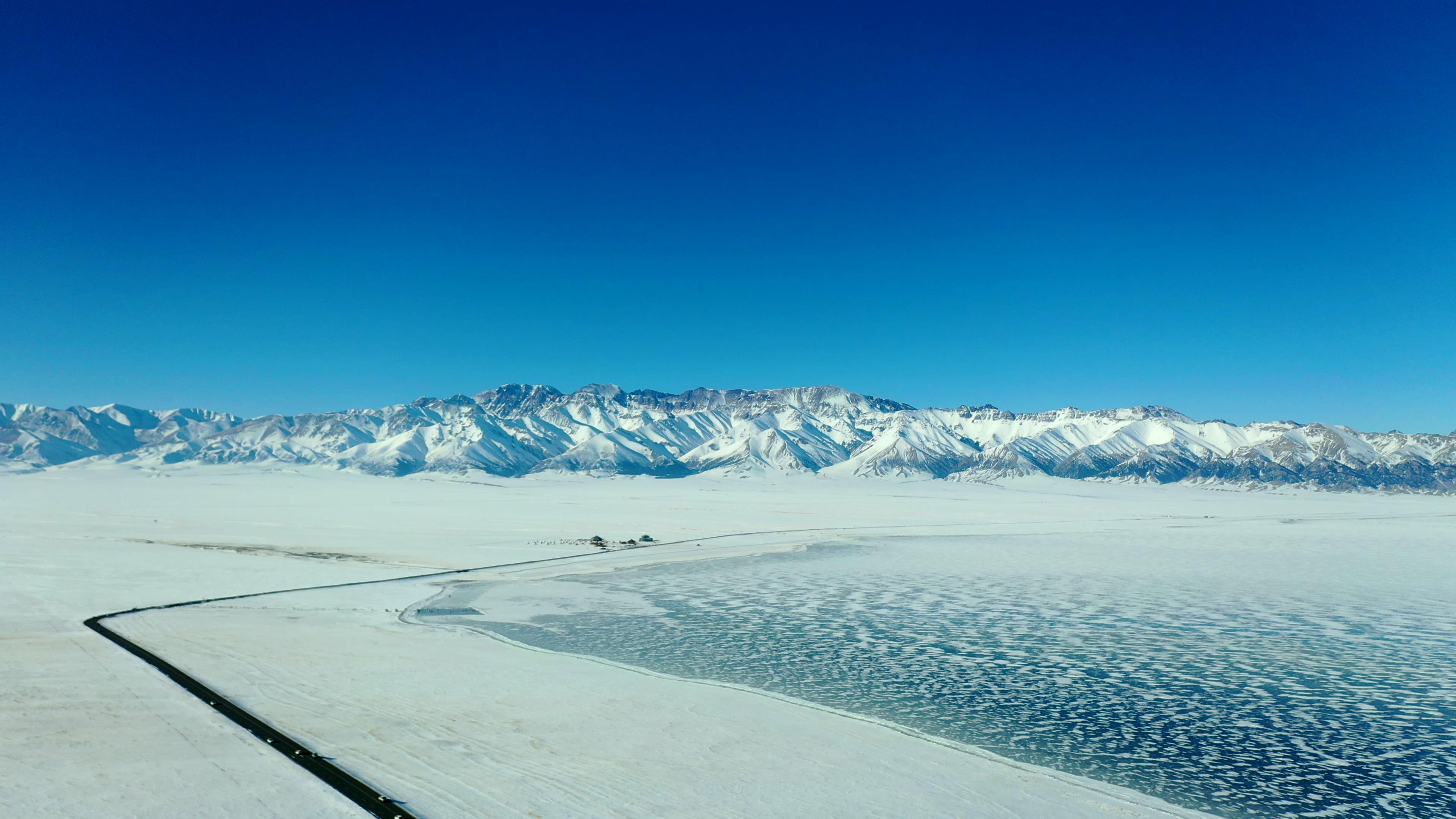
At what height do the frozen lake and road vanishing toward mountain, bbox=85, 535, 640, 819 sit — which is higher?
road vanishing toward mountain, bbox=85, 535, 640, 819

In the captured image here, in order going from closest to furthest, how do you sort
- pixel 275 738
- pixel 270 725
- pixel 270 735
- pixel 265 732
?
pixel 275 738 < pixel 270 735 < pixel 265 732 < pixel 270 725

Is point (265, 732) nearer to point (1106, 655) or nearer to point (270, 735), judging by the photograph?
point (270, 735)

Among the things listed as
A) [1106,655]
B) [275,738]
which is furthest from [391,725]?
[1106,655]

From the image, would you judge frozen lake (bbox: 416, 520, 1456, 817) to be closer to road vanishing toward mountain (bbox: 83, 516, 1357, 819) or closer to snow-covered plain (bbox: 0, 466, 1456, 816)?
snow-covered plain (bbox: 0, 466, 1456, 816)

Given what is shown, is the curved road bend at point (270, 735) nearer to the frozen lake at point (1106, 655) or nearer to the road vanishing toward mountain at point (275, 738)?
the road vanishing toward mountain at point (275, 738)

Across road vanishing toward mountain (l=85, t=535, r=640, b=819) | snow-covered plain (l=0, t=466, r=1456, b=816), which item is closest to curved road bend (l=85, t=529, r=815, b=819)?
road vanishing toward mountain (l=85, t=535, r=640, b=819)

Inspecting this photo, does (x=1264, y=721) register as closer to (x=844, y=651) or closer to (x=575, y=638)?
(x=844, y=651)

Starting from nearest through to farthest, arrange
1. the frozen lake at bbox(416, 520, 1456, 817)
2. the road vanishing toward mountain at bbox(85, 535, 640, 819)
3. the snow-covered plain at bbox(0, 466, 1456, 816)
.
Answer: the road vanishing toward mountain at bbox(85, 535, 640, 819) < the snow-covered plain at bbox(0, 466, 1456, 816) < the frozen lake at bbox(416, 520, 1456, 817)

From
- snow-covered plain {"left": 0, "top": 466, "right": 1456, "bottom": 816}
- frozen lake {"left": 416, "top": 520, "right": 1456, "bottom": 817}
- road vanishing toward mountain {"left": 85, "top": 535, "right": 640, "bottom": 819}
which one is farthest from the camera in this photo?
frozen lake {"left": 416, "top": 520, "right": 1456, "bottom": 817}

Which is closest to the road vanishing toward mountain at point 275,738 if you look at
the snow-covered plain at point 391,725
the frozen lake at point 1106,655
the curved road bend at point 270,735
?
the curved road bend at point 270,735
